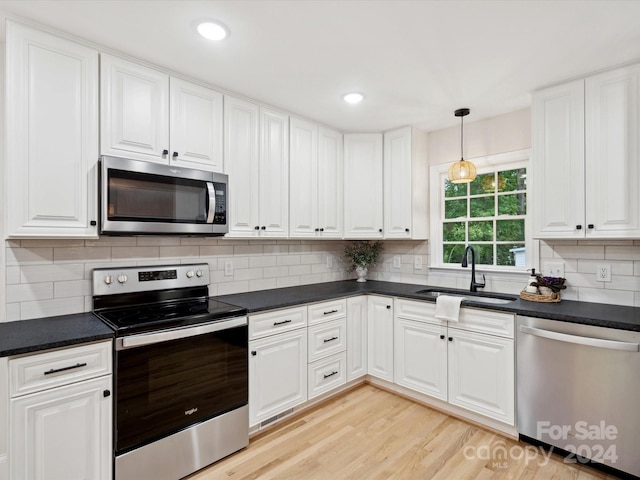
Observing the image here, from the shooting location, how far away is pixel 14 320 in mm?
1933

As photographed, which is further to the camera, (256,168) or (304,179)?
(304,179)

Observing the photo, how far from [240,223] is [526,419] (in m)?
2.36

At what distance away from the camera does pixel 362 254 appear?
368 cm

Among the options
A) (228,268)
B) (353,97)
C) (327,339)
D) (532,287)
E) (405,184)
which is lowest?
(327,339)

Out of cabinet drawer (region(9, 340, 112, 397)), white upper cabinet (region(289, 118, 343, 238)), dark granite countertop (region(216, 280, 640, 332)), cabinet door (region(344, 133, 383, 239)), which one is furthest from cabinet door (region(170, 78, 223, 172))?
cabinet door (region(344, 133, 383, 239))

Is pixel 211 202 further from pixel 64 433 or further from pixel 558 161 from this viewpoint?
pixel 558 161

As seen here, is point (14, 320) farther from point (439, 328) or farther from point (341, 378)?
point (439, 328)

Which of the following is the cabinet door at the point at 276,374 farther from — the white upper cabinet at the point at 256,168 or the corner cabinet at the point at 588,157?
the corner cabinet at the point at 588,157

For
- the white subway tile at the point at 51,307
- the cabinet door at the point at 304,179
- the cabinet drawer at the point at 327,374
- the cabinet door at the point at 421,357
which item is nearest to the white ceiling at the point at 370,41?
the cabinet door at the point at 304,179

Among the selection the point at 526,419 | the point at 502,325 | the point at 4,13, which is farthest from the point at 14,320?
the point at 526,419

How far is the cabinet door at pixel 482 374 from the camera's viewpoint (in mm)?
2344

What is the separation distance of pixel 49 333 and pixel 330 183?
2381mm

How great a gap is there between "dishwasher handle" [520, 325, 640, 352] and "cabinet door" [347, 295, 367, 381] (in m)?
1.29

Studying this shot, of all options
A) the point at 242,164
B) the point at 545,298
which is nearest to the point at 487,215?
the point at 545,298
